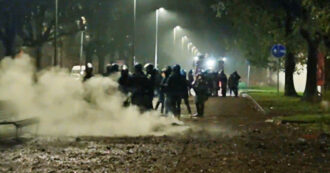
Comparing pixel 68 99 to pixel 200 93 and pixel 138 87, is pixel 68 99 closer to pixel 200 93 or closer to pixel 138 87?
pixel 138 87

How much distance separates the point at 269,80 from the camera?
95375 mm

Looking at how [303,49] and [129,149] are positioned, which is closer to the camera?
[129,149]

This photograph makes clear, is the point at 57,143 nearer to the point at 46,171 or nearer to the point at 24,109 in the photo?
the point at 46,171

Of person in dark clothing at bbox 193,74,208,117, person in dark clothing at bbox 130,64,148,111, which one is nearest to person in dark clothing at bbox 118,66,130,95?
person in dark clothing at bbox 130,64,148,111

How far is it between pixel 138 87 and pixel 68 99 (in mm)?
2570

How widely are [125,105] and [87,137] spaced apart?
3.28 metres

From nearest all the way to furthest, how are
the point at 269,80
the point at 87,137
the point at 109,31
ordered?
the point at 87,137
the point at 109,31
the point at 269,80

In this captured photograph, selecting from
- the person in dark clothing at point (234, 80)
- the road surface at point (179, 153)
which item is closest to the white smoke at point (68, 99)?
the road surface at point (179, 153)

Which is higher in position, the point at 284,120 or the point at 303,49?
the point at 303,49

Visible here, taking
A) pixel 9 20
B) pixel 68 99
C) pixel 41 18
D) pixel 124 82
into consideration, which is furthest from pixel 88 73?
pixel 41 18

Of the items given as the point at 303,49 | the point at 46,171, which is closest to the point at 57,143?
the point at 46,171

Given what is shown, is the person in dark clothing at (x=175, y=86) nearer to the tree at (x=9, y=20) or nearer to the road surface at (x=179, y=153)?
the road surface at (x=179, y=153)

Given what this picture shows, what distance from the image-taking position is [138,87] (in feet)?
64.0

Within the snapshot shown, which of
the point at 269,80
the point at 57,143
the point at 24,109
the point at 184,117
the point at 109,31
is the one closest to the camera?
the point at 57,143
